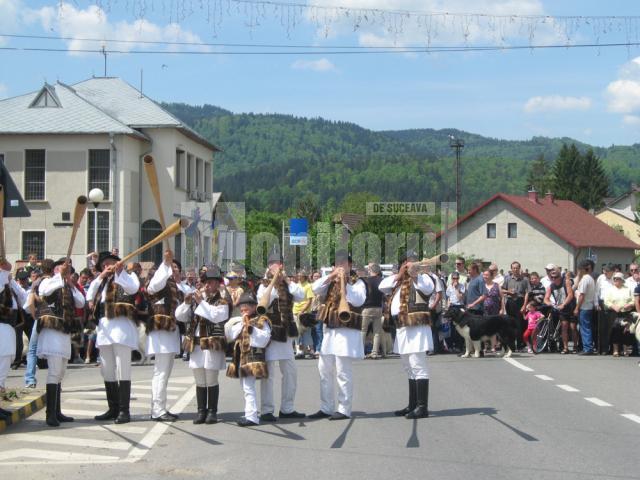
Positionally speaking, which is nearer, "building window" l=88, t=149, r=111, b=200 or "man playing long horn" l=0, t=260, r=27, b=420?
"man playing long horn" l=0, t=260, r=27, b=420

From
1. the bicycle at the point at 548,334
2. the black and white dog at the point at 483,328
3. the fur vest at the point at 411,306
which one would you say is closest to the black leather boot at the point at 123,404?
the fur vest at the point at 411,306

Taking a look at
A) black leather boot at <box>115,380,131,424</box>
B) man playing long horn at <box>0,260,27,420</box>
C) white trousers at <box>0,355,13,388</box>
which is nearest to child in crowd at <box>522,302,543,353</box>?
black leather boot at <box>115,380,131,424</box>

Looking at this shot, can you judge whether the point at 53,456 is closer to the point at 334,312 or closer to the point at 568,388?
the point at 334,312

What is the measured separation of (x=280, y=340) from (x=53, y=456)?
10.5ft

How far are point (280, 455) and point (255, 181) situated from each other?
516ft

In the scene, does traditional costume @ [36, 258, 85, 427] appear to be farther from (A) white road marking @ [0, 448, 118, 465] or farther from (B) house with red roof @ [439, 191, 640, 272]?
(B) house with red roof @ [439, 191, 640, 272]

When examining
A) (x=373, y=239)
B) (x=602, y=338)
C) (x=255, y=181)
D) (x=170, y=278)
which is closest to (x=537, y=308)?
(x=602, y=338)

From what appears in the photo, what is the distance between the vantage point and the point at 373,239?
57.0 metres

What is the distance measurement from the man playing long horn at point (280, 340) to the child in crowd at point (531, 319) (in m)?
11.2

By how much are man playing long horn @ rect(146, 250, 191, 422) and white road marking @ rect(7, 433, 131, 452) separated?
1349mm

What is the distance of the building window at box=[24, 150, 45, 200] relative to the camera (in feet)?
139

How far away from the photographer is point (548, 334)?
2195 cm

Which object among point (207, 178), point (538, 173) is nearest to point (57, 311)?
point (207, 178)

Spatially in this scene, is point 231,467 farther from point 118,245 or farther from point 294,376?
point 118,245
